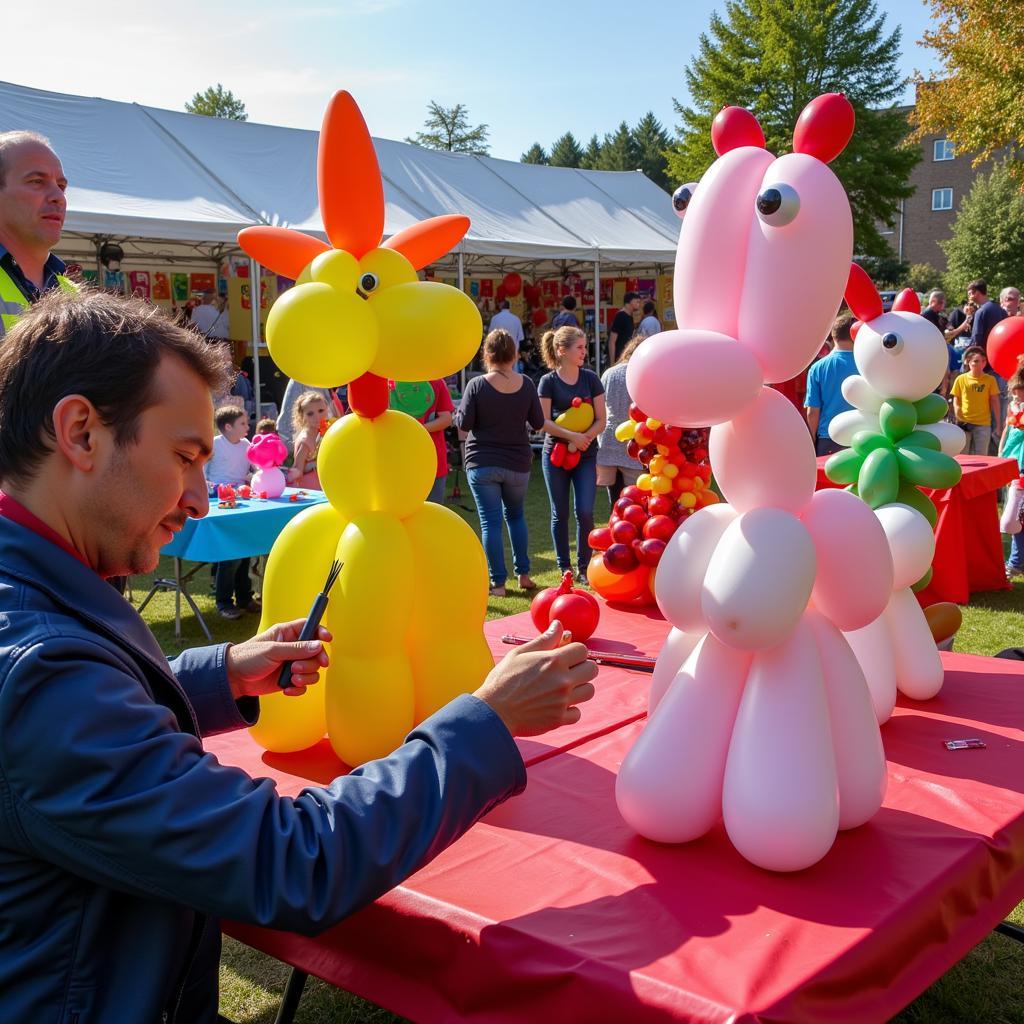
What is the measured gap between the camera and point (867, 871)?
1.54m

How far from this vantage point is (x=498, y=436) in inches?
231

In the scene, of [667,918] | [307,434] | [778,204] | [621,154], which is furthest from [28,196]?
[621,154]

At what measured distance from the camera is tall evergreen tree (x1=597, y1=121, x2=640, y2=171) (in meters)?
56.0

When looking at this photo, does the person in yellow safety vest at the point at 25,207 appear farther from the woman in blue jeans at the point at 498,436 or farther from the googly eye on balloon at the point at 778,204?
the woman in blue jeans at the point at 498,436

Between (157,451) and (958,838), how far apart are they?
1.41 m

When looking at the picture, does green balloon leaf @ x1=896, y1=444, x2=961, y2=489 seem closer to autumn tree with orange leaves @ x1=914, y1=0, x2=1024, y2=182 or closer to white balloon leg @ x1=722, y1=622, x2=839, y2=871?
white balloon leg @ x1=722, y1=622, x2=839, y2=871

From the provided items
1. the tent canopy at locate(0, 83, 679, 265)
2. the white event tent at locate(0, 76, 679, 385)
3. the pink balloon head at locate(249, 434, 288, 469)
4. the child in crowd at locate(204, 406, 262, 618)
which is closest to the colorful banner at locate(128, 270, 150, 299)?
the white event tent at locate(0, 76, 679, 385)

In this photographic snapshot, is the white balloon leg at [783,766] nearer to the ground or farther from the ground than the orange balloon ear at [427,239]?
nearer to the ground

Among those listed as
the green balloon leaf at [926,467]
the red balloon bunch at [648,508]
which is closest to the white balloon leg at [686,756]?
the green balloon leaf at [926,467]

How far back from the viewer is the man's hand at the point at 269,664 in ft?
5.10

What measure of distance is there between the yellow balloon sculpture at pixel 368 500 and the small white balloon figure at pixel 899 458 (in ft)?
3.23

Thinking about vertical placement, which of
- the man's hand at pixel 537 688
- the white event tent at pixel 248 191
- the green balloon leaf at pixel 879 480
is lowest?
the man's hand at pixel 537 688

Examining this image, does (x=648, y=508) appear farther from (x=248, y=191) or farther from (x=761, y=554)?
(x=248, y=191)

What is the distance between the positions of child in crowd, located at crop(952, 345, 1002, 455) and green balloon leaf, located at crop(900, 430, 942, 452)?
18.8 ft
